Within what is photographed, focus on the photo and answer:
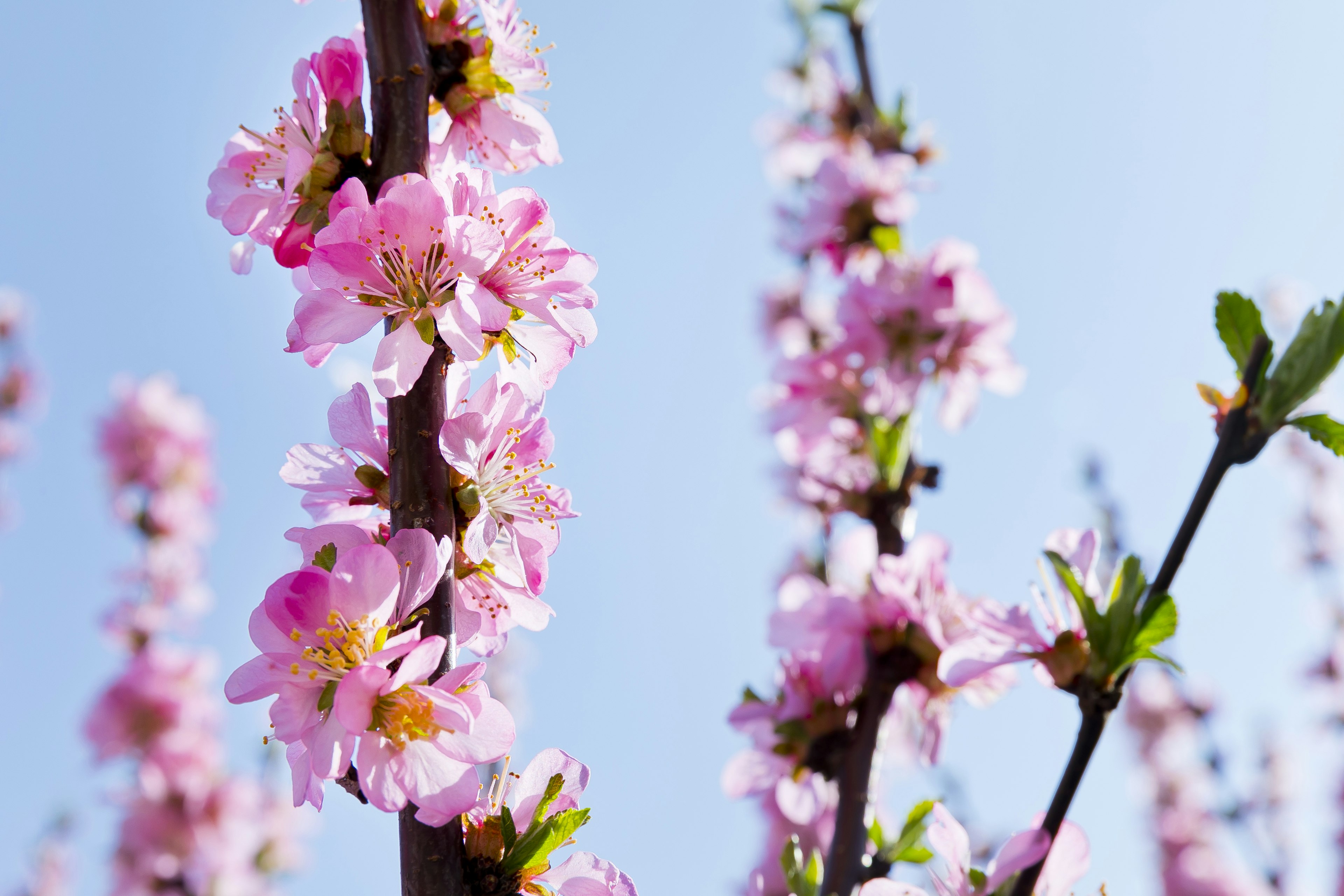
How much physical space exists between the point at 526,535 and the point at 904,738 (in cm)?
184

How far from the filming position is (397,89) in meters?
1.49

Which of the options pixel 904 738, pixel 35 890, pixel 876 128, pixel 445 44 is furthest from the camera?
pixel 35 890

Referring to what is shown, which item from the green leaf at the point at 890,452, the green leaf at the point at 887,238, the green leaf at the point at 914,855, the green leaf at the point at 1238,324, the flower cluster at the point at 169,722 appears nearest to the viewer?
the green leaf at the point at 1238,324

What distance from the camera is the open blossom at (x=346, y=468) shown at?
142 centimetres

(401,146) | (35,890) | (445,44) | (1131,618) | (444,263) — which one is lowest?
(35,890)

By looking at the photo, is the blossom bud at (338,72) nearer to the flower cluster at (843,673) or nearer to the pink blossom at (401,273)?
the pink blossom at (401,273)

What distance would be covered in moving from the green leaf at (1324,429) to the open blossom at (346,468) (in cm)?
149

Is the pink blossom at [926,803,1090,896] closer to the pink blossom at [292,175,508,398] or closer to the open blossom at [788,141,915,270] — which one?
the pink blossom at [292,175,508,398]

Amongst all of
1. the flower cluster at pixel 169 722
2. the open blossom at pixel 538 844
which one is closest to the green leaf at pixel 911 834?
the open blossom at pixel 538 844

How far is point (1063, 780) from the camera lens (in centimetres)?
140

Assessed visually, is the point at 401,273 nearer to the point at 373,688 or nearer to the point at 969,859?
the point at 373,688

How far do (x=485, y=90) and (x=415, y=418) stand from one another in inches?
27.0

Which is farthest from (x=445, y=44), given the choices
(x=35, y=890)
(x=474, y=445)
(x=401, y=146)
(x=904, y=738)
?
(x=35, y=890)

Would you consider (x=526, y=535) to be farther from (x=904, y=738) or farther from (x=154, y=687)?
(x=154, y=687)
